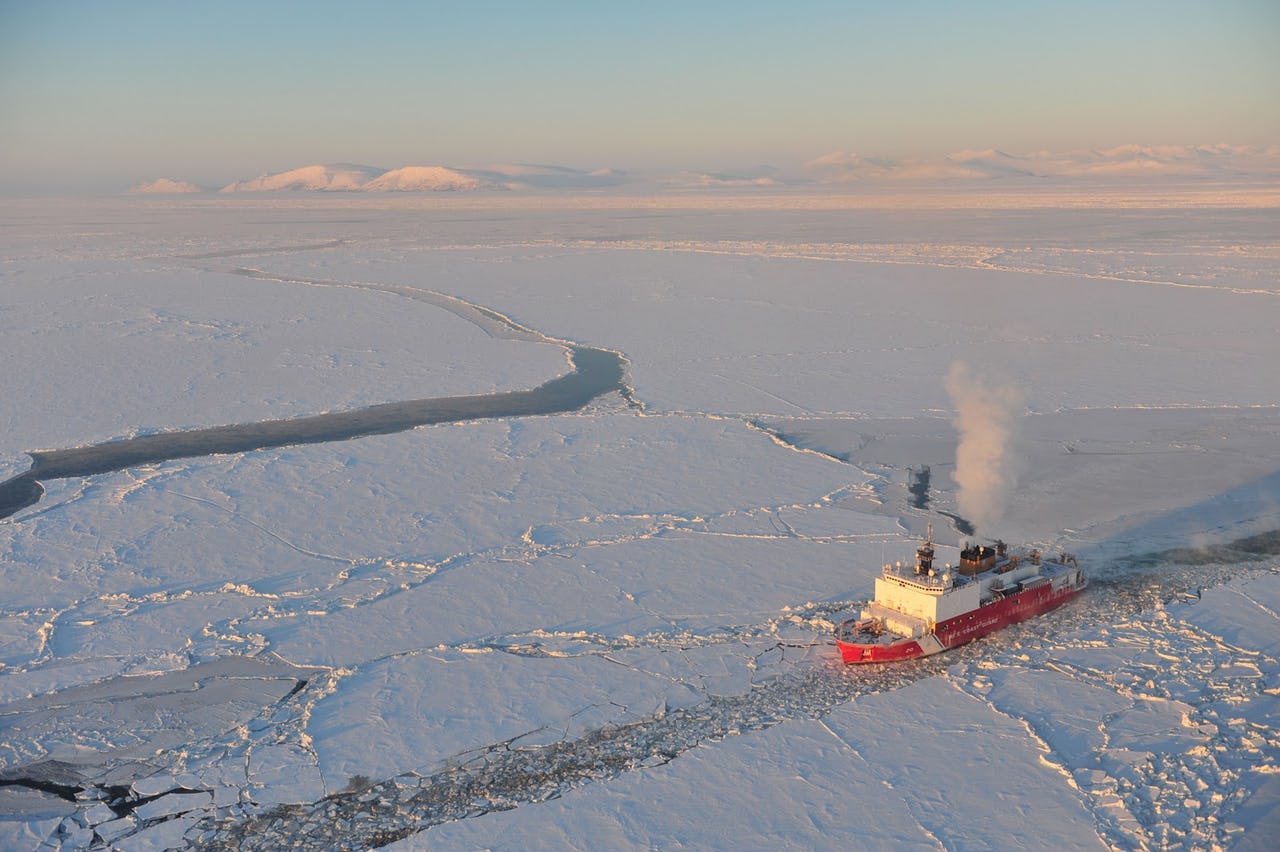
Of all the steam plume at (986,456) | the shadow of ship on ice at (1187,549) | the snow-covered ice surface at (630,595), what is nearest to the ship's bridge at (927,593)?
the snow-covered ice surface at (630,595)

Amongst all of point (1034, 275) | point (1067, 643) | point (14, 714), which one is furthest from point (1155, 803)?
point (1034, 275)

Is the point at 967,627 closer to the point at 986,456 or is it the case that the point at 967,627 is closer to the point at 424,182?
the point at 986,456

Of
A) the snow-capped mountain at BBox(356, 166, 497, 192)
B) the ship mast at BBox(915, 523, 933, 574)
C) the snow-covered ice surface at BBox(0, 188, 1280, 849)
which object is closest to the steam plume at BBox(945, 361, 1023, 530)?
the snow-covered ice surface at BBox(0, 188, 1280, 849)

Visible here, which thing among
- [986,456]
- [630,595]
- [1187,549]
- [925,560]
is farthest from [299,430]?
A: [1187,549]

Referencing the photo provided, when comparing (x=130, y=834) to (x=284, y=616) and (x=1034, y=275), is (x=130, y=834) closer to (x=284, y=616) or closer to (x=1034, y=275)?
(x=284, y=616)

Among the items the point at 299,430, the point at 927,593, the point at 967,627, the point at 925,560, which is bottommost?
the point at 967,627

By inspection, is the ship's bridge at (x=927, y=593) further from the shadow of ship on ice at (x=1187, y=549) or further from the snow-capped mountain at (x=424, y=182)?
the snow-capped mountain at (x=424, y=182)

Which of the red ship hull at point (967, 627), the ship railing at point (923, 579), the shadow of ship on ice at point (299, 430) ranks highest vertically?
the ship railing at point (923, 579)
